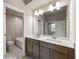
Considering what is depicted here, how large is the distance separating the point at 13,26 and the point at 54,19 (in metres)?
4.65

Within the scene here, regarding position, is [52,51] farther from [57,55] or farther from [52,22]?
[52,22]

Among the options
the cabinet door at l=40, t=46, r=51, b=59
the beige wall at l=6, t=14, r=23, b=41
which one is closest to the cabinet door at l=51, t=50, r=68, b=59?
the cabinet door at l=40, t=46, r=51, b=59

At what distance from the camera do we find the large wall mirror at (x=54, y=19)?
2623 mm

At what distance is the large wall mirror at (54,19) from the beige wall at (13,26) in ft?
10.8

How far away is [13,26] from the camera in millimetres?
6918

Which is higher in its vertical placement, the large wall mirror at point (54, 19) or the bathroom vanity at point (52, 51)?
the large wall mirror at point (54, 19)

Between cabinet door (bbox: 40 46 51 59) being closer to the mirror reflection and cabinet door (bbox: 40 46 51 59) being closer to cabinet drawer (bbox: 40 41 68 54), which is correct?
cabinet drawer (bbox: 40 41 68 54)

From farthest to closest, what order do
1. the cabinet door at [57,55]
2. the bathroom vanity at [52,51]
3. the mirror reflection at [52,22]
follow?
1. the mirror reflection at [52,22]
2. the cabinet door at [57,55]
3. the bathroom vanity at [52,51]

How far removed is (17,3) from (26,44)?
81.7 inches

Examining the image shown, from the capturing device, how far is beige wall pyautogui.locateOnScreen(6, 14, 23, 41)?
668 cm

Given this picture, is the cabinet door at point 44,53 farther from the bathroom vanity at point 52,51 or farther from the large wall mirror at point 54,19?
the large wall mirror at point 54,19

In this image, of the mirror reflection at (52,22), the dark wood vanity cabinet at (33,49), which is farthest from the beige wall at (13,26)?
the mirror reflection at (52,22)

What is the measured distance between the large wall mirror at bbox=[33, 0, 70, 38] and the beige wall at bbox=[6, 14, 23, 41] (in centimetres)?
330

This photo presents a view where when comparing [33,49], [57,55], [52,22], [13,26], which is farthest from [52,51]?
[13,26]
